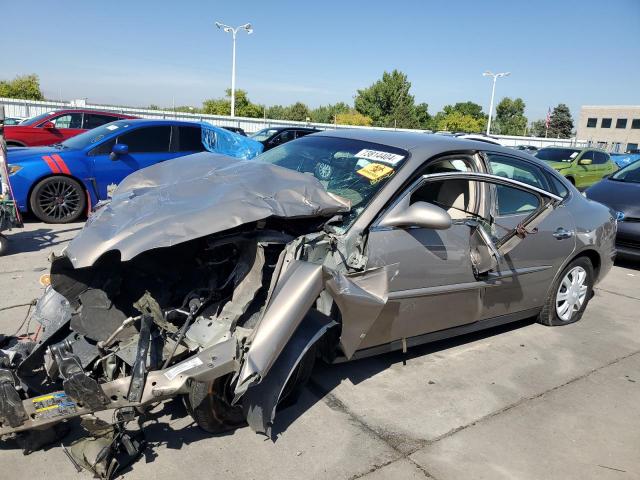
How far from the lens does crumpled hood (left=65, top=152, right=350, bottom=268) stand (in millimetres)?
2424

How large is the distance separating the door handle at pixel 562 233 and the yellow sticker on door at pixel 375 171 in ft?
5.58

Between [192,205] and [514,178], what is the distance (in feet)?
8.63

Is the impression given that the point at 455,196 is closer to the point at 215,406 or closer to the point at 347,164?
the point at 347,164

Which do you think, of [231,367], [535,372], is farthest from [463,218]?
[231,367]

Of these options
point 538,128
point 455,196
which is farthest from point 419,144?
point 538,128

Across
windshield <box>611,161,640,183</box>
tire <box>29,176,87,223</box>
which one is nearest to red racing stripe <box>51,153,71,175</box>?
tire <box>29,176,87,223</box>

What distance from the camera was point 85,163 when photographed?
7277 millimetres

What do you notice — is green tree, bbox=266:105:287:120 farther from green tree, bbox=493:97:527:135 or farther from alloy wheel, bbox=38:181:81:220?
alloy wheel, bbox=38:181:81:220

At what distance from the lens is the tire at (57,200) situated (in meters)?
7.10

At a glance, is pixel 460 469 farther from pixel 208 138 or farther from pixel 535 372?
pixel 208 138

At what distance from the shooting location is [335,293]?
8.48 ft

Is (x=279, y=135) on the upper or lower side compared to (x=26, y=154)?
upper

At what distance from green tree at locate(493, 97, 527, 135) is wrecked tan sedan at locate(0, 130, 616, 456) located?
89534 millimetres

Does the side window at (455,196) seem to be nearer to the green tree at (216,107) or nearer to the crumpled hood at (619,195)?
the crumpled hood at (619,195)
